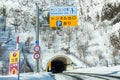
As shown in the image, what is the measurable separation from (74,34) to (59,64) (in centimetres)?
1016

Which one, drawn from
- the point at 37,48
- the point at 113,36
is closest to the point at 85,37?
the point at 113,36

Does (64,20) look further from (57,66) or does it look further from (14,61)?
(57,66)

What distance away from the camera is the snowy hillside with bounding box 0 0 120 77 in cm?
5856

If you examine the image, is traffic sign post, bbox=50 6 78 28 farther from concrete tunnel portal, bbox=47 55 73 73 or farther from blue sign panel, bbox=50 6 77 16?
concrete tunnel portal, bbox=47 55 73 73

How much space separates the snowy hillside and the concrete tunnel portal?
2.74 m

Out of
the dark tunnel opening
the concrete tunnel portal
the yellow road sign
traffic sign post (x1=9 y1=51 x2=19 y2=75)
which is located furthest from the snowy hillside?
traffic sign post (x1=9 y1=51 x2=19 y2=75)

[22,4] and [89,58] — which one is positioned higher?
Answer: [22,4]

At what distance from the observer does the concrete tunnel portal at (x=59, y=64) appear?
53.7 metres

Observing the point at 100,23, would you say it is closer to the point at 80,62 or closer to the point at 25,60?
the point at 80,62

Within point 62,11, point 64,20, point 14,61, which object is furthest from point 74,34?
point 14,61

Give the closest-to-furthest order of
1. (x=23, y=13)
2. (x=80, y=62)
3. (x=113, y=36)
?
(x=80, y=62) < (x=113, y=36) < (x=23, y=13)

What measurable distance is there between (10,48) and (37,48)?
4421cm

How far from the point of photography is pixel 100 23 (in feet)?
230

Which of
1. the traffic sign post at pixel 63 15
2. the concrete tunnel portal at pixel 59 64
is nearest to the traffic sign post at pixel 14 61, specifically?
the traffic sign post at pixel 63 15
